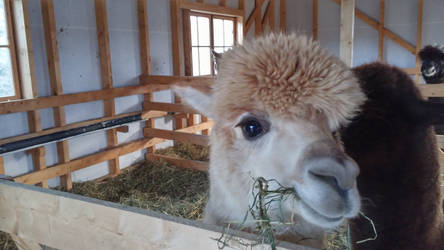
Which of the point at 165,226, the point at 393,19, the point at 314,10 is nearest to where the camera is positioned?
the point at 165,226

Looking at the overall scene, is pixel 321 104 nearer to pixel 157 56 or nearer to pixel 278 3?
pixel 157 56

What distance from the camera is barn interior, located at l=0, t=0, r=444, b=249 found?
A: 205 inches

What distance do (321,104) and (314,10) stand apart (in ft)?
40.8

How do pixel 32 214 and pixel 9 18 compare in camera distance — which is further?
pixel 9 18

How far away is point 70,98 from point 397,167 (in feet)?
17.0

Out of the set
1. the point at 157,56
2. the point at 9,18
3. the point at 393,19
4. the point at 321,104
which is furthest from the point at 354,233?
the point at 393,19

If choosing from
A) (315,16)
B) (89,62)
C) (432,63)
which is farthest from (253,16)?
(89,62)

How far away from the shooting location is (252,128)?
1.65 meters

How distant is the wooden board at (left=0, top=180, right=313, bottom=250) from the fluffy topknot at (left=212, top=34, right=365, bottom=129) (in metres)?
0.62

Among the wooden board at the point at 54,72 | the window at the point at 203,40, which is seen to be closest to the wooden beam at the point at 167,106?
the window at the point at 203,40

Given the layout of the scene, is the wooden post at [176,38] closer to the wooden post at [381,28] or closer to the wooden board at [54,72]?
the wooden board at [54,72]

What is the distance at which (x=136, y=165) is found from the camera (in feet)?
24.4

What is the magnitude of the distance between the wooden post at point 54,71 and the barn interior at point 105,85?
2 centimetres

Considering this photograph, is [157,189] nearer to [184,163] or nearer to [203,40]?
[184,163]
